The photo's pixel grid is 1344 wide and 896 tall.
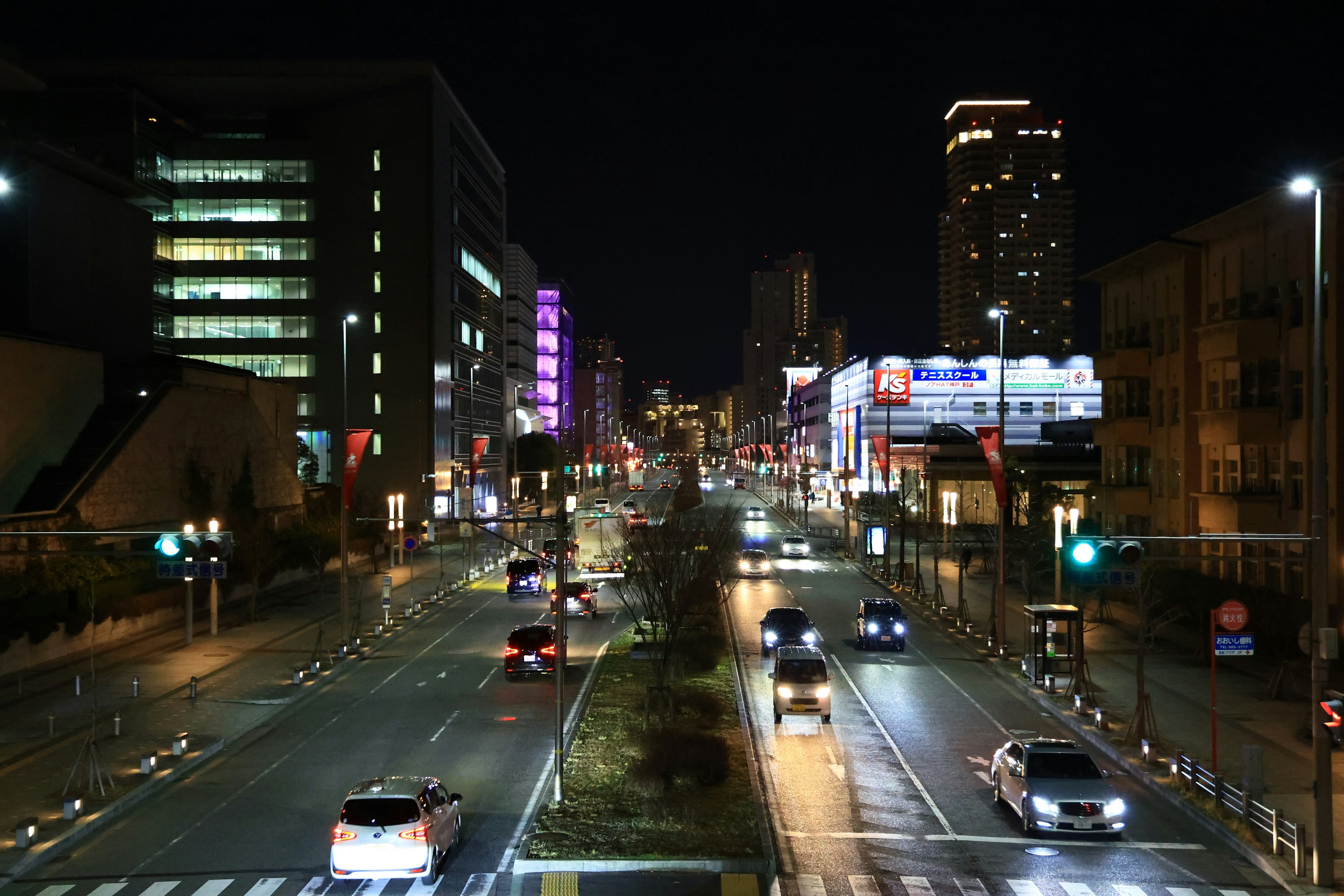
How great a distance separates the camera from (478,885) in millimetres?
17422

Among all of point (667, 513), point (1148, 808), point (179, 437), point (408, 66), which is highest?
point (408, 66)

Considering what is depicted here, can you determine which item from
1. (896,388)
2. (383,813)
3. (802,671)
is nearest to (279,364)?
(896,388)

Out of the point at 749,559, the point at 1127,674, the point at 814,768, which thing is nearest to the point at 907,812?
the point at 814,768

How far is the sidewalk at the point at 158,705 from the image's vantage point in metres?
22.5

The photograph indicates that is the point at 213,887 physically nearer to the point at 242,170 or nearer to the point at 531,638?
the point at 531,638

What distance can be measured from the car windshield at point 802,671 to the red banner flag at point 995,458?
37.2 ft

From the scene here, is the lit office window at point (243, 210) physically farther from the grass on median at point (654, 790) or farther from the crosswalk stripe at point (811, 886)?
the crosswalk stripe at point (811, 886)

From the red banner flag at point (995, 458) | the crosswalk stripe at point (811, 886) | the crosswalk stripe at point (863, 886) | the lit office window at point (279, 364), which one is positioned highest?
the lit office window at point (279, 364)

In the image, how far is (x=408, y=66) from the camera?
91.6 m

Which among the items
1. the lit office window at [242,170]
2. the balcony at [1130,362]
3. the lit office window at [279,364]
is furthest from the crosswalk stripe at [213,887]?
the lit office window at [242,170]

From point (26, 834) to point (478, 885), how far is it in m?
7.91

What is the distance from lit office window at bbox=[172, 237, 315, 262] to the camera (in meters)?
95.0

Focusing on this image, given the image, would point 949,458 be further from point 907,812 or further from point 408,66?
point 907,812

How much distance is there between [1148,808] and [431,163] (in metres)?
81.6
